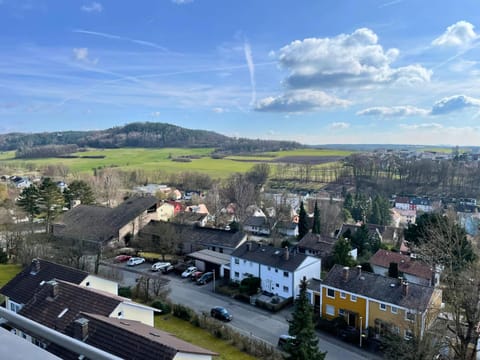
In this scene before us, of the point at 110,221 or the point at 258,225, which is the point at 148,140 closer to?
the point at 258,225

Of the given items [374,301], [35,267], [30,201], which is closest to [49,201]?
[30,201]

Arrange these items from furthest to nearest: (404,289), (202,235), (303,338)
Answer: (202,235), (404,289), (303,338)

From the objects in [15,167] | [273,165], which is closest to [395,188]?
[273,165]

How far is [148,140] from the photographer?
164m

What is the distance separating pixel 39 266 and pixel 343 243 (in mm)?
22982

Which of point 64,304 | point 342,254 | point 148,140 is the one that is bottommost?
point 342,254

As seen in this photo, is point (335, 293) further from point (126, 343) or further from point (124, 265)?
point (124, 265)

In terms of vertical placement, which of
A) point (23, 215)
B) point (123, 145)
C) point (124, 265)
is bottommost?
point (124, 265)

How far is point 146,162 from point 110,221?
80.9 meters

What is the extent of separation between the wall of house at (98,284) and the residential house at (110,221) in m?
18.8

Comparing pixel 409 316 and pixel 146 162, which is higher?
pixel 146 162

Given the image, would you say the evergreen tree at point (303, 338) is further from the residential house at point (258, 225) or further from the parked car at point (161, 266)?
the residential house at point (258, 225)

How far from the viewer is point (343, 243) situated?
1224 inches

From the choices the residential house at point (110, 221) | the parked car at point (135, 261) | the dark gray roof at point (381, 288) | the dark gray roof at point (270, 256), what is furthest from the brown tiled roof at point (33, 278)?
the residential house at point (110, 221)
